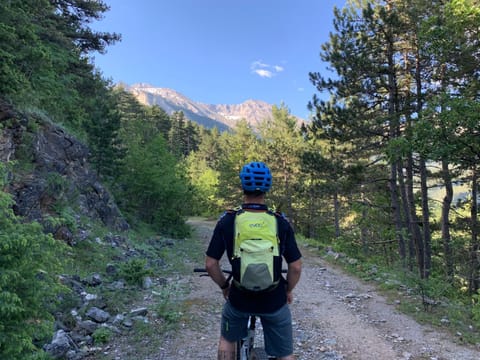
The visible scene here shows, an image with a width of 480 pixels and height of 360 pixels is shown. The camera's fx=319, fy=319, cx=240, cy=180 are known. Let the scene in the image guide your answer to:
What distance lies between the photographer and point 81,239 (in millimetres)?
10008

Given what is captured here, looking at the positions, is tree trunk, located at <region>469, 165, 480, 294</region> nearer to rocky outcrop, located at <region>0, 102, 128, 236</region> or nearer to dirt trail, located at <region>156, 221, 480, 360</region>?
dirt trail, located at <region>156, 221, 480, 360</region>

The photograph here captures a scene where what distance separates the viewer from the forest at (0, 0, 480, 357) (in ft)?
24.8

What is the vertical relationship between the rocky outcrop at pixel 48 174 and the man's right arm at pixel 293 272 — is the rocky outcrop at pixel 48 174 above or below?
above

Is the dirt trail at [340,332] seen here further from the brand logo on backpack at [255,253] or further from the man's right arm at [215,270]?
the brand logo on backpack at [255,253]

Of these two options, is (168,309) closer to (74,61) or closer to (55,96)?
(55,96)

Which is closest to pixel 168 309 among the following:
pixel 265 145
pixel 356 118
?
pixel 356 118

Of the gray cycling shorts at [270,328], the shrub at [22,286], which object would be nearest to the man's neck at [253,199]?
the gray cycling shorts at [270,328]

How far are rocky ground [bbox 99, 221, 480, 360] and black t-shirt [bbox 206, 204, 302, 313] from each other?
10.1 ft

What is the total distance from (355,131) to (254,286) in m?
12.1

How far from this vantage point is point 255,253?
252cm

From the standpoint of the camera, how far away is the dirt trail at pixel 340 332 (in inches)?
208

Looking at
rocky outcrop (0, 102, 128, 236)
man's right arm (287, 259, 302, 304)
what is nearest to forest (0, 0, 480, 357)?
rocky outcrop (0, 102, 128, 236)

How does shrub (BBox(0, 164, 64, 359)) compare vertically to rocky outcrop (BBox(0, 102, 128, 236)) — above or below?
below

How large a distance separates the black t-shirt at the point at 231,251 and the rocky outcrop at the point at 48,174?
5.56 m
